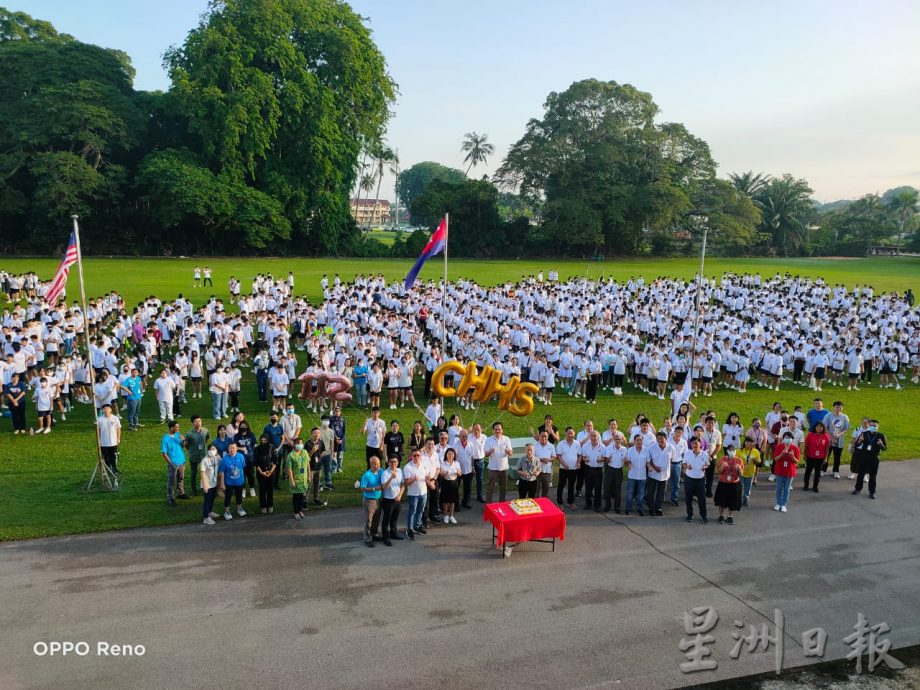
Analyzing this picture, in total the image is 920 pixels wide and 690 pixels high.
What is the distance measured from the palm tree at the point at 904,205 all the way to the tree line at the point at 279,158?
27904 millimetres

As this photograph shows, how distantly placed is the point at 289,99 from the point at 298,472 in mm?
39847

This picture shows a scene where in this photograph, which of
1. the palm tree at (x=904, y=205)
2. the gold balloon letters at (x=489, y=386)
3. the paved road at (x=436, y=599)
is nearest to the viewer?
the paved road at (x=436, y=599)

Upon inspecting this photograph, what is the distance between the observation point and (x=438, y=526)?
1026cm

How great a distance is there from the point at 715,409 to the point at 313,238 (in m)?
39.1

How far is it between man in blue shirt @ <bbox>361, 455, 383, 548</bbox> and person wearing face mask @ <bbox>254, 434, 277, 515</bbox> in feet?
6.14

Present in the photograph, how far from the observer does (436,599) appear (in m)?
8.04

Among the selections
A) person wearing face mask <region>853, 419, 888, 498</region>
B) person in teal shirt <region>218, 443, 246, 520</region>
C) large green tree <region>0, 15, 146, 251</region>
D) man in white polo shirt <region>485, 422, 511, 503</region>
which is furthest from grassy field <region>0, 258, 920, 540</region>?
large green tree <region>0, 15, 146, 251</region>

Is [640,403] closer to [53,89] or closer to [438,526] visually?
[438,526]

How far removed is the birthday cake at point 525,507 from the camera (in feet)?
30.5

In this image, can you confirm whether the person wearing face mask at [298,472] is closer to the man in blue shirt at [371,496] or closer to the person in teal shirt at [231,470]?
the person in teal shirt at [231,470]

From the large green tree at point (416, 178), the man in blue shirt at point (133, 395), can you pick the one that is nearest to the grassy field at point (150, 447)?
the man in blue shirt at point (133, 395)

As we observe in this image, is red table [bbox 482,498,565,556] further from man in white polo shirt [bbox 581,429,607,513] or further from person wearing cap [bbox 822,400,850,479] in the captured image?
person wearing cap [bbox 822,400,850,479]

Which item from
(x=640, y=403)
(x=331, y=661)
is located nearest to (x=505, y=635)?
(x=331, y=661)

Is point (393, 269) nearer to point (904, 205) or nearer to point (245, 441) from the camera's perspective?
point (245, 441)
